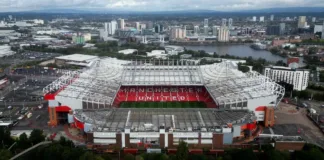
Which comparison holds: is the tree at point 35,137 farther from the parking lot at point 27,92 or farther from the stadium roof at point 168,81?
the parking lot at point 27,92

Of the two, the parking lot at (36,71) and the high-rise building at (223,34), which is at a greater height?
the high-rise building at (223,34)

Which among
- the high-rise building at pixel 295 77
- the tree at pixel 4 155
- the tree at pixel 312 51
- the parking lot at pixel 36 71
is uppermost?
the tree at pixel 312 51

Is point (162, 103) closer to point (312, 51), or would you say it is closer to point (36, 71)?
point (36, 71)

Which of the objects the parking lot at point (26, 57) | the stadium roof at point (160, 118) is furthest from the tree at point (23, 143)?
the parking lot at point (26, 57)

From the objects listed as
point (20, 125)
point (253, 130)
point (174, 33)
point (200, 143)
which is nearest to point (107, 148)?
point (200, 143)

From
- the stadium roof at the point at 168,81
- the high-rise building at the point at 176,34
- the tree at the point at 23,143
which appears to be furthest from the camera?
the high-rise building at the point at 176,34

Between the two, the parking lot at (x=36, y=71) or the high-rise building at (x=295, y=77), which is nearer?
the high-rise building at (x=295, y=77)

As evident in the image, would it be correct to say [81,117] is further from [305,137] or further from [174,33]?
[174,33]

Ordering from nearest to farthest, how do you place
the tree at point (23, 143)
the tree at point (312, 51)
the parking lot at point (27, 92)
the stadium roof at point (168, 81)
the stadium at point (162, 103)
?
1. the tree at point (23, 143)
2. the stadium at point (162, 103)
3. the stadium roof at point (168, 81)
4. the parking lot at point (27, 92)
5. the tree at point (312, 51)
